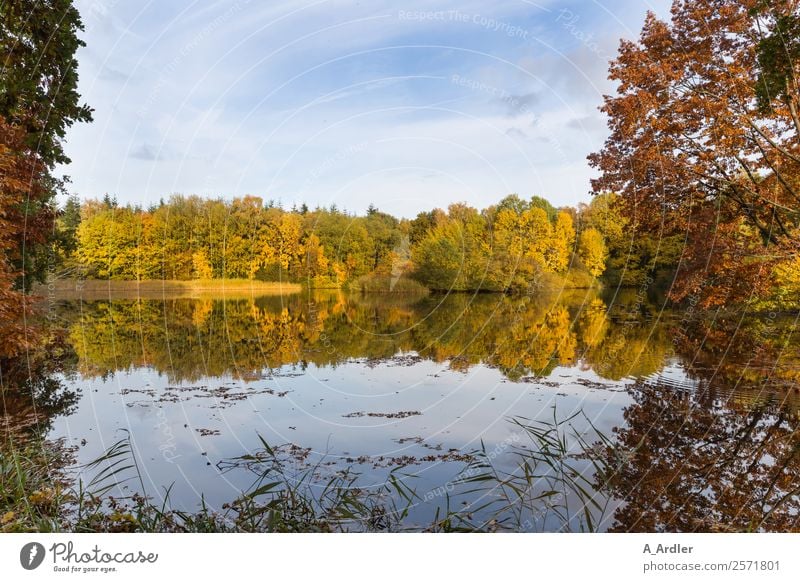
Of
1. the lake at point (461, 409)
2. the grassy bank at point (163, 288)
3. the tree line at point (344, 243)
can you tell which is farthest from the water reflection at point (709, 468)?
the grassy bank at point (163, 288)

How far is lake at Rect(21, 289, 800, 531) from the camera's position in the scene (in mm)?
5664

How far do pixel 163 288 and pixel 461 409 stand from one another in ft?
106

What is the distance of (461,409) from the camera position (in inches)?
389

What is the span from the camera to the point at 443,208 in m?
41.0

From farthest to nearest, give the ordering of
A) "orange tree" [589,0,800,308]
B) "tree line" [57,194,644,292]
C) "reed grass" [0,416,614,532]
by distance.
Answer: "tree line" [57,194,644,292], "orange tree" [589,0,800,308], "reed grass" [0,416,614,532]

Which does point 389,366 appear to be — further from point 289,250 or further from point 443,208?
point 443,208

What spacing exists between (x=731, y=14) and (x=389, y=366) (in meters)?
10.9

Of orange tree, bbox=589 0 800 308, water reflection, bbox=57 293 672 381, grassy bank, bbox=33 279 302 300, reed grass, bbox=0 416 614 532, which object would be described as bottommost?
reed grass, bbox=0 416 614 532

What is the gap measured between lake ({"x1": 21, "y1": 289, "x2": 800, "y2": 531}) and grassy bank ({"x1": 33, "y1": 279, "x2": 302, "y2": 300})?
46.6 ft

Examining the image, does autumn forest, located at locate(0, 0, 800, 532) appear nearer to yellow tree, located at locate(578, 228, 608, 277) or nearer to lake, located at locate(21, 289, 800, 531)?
lake, located at locate(21, 289, 800, 531)

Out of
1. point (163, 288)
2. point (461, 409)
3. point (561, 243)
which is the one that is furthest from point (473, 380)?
point (163, 288)

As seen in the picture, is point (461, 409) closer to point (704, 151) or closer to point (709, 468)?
point (709, 468)

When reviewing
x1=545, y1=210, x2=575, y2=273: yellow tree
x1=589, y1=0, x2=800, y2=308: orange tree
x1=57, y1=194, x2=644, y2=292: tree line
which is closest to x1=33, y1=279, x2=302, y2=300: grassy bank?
x1=57, y1=194, x2=644, y2=292: tree line
